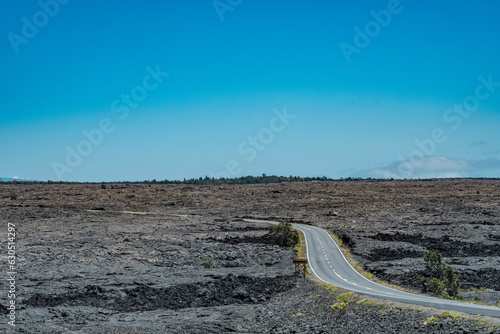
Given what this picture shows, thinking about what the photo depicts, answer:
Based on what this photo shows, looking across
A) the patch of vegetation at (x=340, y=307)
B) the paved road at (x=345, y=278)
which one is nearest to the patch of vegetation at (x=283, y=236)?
the paved road at (x=345, y=278)

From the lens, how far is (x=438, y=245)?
58.5 metres

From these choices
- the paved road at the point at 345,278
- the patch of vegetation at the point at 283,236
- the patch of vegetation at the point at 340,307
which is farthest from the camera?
the patch of vegetation at the point at 283,236

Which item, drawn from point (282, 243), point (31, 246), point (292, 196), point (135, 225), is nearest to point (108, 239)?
point (31, 246)

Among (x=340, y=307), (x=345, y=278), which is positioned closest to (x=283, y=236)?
(x=345, y=278)

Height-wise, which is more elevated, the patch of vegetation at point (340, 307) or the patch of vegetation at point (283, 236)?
the patch of vegetation at point (283, 236)

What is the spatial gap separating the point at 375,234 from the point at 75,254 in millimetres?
43039

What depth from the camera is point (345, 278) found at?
41.1 m

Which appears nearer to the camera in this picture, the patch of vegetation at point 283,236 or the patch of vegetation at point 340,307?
the patch of vegetation at point 340,307

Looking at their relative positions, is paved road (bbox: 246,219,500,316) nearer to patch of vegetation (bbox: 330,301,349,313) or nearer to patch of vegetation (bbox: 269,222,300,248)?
patch of vegetation (bbox: 269,222,300,248)

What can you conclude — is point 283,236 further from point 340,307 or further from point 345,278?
point 340,307

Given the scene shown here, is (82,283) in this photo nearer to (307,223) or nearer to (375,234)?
(375,234)

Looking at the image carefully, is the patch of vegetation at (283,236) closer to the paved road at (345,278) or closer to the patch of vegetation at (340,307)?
the paved road at (345,278)

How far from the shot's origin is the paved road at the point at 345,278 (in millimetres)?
26453

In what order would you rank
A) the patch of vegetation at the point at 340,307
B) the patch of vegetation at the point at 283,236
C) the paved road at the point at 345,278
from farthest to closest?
1. the patch of vegetation at the point at 283,236
2. the patch of vegetation at the point at 340,307
3. the paved road at the point at 345,278
